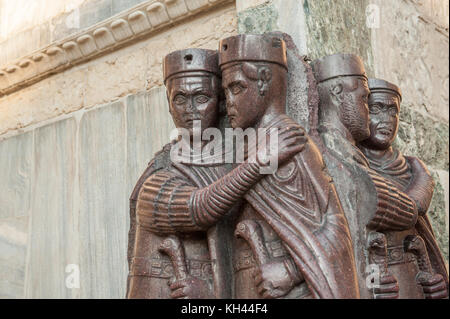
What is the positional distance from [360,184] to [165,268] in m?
0.56

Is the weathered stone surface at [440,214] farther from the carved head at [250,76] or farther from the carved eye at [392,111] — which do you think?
the carved head at [250,76]

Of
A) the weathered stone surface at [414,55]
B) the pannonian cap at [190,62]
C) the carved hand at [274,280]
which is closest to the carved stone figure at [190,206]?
the pannonian cap at [190,62]

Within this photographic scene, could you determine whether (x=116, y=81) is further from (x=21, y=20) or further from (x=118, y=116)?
(x=21, y=20)

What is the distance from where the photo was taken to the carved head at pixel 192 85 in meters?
1.60

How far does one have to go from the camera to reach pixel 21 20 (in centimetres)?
287

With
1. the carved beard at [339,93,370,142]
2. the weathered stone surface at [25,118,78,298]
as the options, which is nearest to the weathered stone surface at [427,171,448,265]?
the carved beard at [339,93,370,142]

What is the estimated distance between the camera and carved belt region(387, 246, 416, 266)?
160cm

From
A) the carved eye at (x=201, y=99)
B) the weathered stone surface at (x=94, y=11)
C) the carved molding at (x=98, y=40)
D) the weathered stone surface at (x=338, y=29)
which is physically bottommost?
the carved eye at (x=201, y=99)

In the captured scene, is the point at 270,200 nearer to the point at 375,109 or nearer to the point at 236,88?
the point at 236,88

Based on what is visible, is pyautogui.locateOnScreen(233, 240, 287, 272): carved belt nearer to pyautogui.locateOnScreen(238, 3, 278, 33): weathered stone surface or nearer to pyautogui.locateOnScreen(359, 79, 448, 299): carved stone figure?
pyautogui.locateOnScreen(359, 79, 448, 299): carved stone figure

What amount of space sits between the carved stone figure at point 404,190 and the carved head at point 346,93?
0.11m

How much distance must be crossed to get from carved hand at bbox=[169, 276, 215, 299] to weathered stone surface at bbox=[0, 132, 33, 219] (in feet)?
4.44
